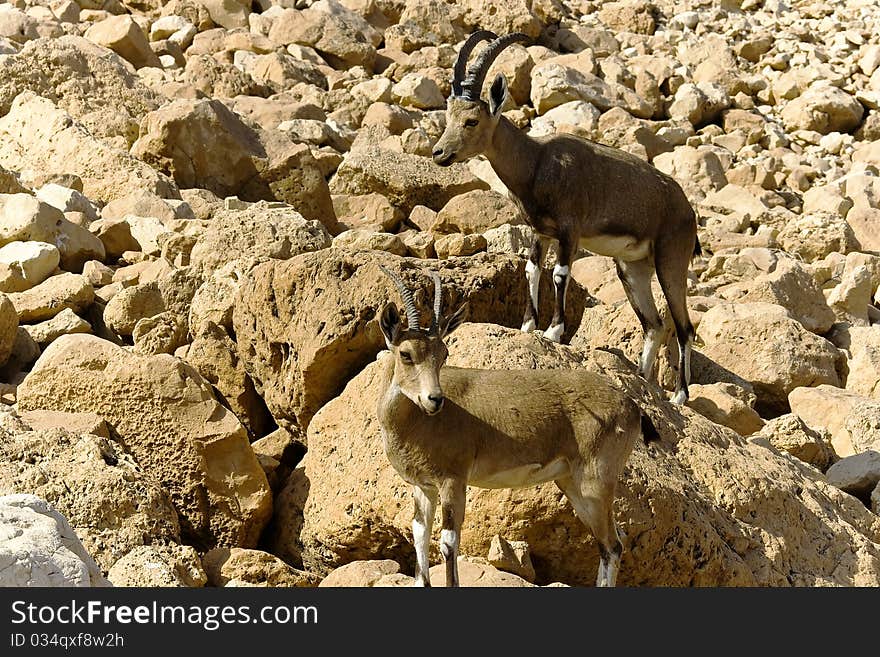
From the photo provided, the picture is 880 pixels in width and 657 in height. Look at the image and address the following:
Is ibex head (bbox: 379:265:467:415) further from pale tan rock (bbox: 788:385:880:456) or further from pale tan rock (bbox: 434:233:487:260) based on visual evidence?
pale tan rock (bbox: 434:233:487:260)

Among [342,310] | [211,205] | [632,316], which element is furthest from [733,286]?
Result: [342,310]

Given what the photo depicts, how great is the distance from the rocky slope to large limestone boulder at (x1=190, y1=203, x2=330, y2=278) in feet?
0.11

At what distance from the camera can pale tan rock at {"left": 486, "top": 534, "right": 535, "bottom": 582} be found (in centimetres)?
900

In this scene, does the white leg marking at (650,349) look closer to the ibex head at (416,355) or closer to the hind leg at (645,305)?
the hind leg at (645,305)

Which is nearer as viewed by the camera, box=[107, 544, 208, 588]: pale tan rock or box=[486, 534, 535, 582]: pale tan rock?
box=[107, 544, 208, 588]: pale tan rock

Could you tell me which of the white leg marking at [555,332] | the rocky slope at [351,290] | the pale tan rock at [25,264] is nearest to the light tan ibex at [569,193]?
the white leg marking at [555,332]

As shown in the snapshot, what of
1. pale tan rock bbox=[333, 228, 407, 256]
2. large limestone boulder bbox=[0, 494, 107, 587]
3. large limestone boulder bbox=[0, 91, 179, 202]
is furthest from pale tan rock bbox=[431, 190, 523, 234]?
large limestone boulder bbox=[0, 494, 107, 587]

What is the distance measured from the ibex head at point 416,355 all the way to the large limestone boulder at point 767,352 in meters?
6.15

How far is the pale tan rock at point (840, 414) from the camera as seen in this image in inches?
507

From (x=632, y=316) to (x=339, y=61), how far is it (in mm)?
12882

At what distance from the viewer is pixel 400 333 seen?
8.21 metres

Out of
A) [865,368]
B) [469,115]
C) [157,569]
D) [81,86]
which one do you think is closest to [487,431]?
[157,569]

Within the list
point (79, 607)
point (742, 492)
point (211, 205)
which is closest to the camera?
point (79, 607)

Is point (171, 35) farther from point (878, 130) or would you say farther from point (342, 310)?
point (342, 310)
